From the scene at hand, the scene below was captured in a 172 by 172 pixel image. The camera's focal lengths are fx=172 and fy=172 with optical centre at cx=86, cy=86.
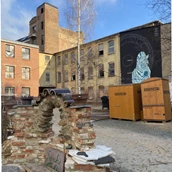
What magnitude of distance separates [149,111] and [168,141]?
394cm

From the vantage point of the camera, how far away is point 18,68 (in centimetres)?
2520

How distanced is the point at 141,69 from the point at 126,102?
11043mm

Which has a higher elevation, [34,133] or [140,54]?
[140,54]

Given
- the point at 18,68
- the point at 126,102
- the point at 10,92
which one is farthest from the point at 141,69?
the point at 10,92

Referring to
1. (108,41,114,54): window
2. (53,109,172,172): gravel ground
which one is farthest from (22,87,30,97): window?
(53,109,172,172): gravel ground

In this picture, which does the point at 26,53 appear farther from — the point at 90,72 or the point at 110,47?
the point at 110,47

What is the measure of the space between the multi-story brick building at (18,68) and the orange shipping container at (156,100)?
19302 mm

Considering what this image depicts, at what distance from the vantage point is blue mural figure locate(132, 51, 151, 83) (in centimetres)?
2024

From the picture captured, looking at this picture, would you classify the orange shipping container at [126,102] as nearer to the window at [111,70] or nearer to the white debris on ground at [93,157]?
the white debris on ground at [93,157]

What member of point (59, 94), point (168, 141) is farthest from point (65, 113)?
point (168, 141)

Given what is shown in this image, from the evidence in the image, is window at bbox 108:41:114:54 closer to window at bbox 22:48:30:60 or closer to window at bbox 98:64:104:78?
window at bbox 98:64:104:78

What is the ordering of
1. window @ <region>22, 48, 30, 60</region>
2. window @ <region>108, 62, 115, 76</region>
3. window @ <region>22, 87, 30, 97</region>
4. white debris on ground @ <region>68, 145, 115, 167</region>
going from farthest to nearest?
1. window @ <region>22, 48, 30, 60</region>
2. window @ <region>22, 87, 30, 97</region>
3. window @ <region>108, 62, 115, 76</region>
4. white debris on ground @ <region>68, 145, 115, 167</region>

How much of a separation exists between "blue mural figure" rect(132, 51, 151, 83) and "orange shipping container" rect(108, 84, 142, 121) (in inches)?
394

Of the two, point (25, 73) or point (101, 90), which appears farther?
point (25, 73)
